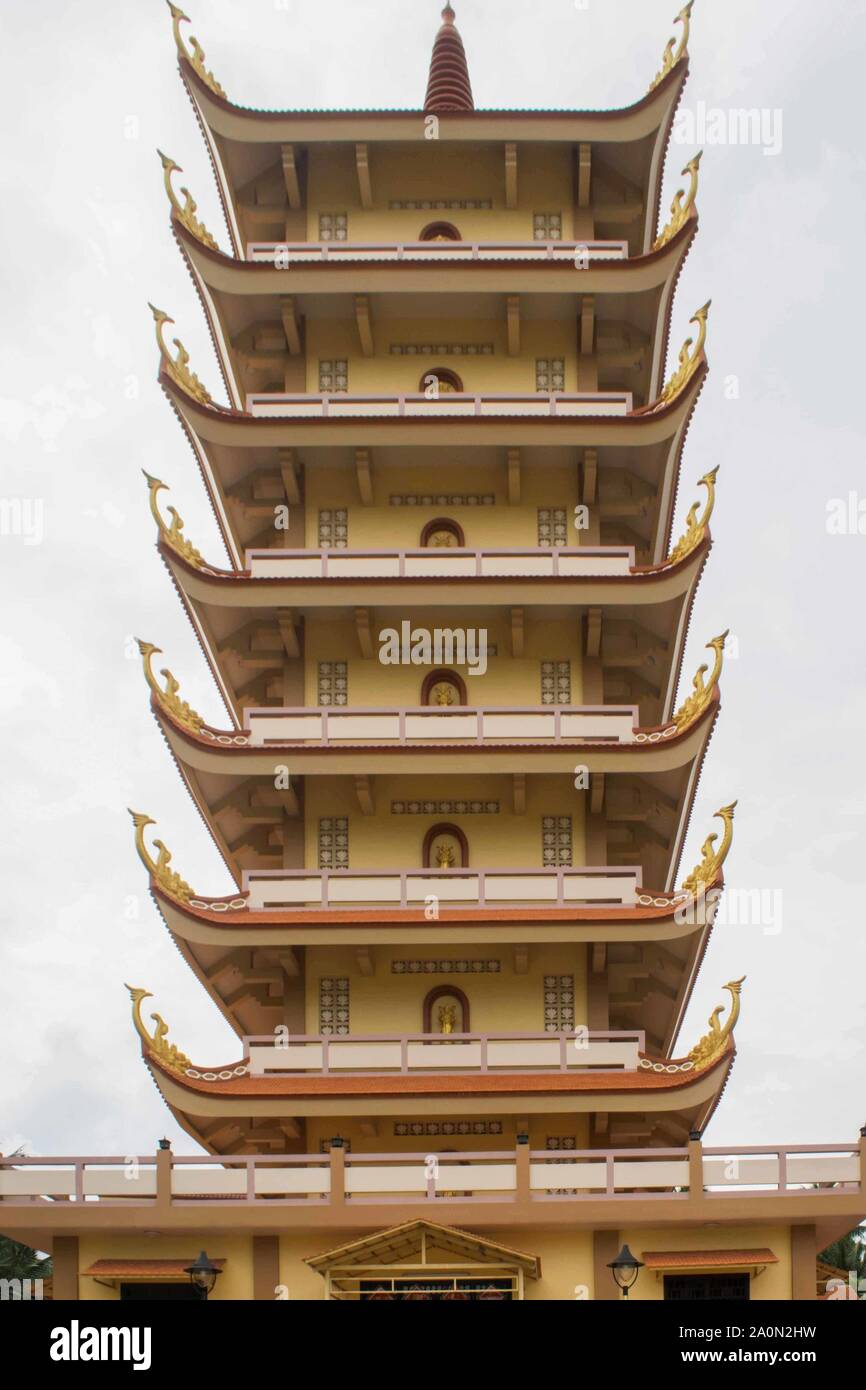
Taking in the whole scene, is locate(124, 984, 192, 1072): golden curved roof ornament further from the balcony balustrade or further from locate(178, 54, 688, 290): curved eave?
locate(178, 54, 688, 290): curved eave

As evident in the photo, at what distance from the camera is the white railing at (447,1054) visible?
24.9 metres

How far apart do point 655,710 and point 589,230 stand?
369 inches

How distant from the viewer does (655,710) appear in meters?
30.5

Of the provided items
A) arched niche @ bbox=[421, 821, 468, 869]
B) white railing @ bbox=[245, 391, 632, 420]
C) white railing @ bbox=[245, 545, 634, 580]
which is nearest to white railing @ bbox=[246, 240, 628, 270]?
white railing @ bbox=[245, 391, 632, 420]

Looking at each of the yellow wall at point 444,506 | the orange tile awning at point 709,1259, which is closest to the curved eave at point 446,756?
the yellow wall at point 444,506

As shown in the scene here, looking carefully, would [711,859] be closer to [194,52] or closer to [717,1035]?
[717,1035]

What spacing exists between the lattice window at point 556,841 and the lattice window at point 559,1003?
6.55 feet

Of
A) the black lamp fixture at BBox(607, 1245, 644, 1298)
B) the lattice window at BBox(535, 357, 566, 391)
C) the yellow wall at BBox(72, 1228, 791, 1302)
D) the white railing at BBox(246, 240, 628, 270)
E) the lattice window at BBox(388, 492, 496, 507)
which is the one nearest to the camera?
the black lamp fixture at BBox(607, 1245, 644, 1298)

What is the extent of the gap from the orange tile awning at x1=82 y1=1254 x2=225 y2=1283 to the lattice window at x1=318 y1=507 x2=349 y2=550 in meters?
12.7

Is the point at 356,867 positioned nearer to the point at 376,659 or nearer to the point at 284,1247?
the point at 376,659

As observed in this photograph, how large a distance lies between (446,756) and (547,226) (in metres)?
11.2

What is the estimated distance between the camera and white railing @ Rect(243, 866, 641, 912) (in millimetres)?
26125

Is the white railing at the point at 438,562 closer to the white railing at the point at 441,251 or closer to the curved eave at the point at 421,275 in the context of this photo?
the curved eave at the point at 421,275
